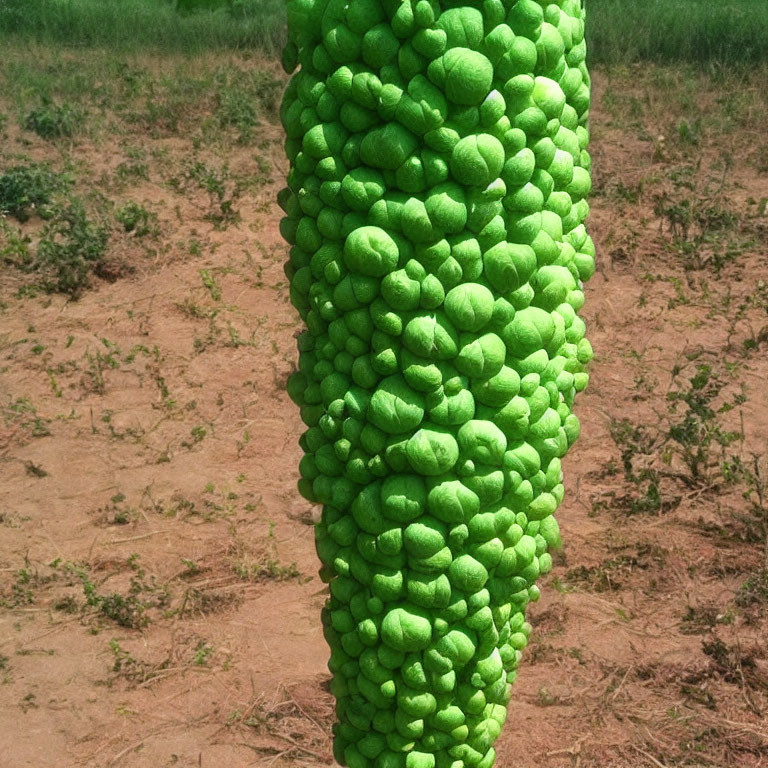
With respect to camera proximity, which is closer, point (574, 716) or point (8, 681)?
point (574, 716)

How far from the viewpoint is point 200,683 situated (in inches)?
120

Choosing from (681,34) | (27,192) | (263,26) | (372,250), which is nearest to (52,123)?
(27,192)

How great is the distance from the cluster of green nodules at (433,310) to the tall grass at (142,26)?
7.52m

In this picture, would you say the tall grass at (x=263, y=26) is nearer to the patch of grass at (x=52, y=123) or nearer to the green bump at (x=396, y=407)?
the patch of grass at (x=52, y=123)

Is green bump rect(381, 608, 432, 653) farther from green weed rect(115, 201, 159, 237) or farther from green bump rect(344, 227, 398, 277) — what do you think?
green weed rect(115, 201, 159, 237)

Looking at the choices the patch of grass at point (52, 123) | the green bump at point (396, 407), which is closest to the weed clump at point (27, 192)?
the patch of grass at point (52, 123)

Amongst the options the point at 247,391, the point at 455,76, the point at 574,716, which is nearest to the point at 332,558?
the point at 455,76

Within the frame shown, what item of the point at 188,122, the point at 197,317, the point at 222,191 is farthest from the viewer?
the point at 188,122

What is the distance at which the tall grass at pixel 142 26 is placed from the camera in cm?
875

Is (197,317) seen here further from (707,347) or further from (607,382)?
(707,347)

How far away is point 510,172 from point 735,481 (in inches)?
110

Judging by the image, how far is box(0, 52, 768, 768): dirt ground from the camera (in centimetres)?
284

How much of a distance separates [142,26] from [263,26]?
1.10 metres

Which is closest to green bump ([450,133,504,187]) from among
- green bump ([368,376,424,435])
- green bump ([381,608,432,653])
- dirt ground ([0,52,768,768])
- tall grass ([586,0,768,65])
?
green bump ([368,376,424,435])
